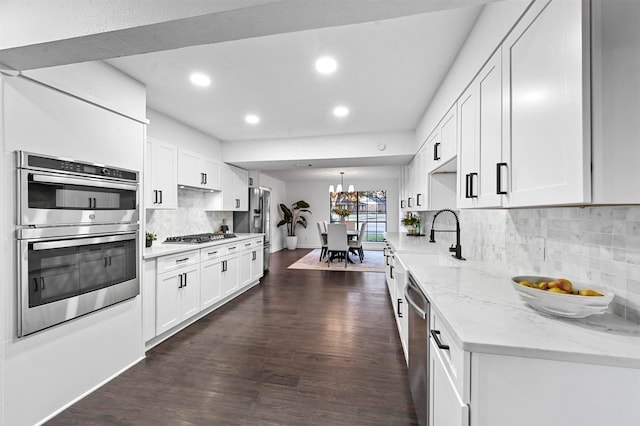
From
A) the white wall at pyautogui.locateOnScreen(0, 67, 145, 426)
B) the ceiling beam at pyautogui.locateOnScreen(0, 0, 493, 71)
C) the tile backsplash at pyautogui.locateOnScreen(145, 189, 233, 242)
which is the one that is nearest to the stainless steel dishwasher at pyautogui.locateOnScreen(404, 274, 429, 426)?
the ceiling beam at pyautogui.locateOnScreen(0, 0, 493, 71)

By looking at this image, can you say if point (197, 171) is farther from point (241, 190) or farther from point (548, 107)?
point (548, 107)

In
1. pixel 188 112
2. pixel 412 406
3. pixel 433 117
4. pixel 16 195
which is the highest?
pixel 188 112

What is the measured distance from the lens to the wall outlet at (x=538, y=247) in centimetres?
157

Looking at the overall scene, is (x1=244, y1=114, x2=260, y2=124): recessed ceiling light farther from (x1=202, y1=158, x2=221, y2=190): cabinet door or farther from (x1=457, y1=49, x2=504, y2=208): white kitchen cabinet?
(x1=457, y1=49, x2=504, y2=208): white kitchen cabinet

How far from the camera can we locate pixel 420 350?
1.59 meters

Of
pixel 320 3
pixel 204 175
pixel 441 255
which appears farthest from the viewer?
pixel 204 175

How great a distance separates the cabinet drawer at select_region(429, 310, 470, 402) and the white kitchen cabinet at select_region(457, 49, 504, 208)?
0.68 m

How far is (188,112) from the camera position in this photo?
337 centimetres

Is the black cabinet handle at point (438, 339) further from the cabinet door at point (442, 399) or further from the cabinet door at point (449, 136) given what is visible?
the cabinet door at point (449, 136)

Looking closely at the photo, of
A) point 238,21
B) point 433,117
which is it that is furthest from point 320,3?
point 433,117

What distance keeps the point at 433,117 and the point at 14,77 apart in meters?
3.20

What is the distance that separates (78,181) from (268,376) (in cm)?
198

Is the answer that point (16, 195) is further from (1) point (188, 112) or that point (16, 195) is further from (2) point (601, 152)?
(2) point (601, 152)

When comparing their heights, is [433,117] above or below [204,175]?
above
